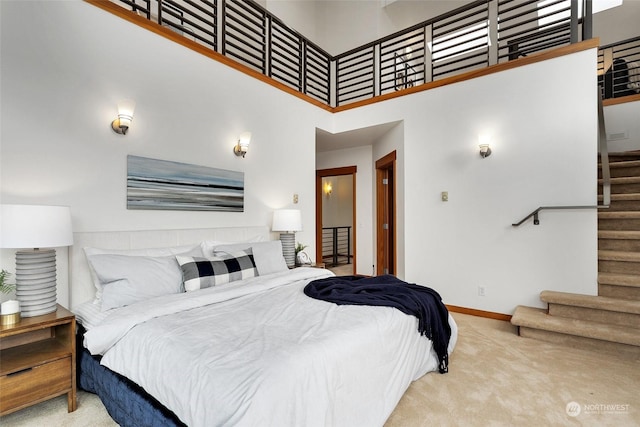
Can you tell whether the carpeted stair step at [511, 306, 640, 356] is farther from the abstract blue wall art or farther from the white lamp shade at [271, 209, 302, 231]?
the abstract blue wall art

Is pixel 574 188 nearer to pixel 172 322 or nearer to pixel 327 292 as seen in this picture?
pixel 327 292

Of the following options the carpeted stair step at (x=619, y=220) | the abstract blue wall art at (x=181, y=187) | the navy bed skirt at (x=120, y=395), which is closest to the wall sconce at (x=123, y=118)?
the abstract blue wall art at (x=181, y=187)

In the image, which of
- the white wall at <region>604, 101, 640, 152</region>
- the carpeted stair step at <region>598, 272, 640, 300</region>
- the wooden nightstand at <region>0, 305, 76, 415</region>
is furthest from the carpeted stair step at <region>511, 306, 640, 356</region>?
the wooden nightstand at <region>0, 305, 76, 415</region>

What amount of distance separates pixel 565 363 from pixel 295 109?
4012 mm

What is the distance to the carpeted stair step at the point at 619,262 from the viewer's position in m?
3.25

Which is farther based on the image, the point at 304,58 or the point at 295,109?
the point at 304,58

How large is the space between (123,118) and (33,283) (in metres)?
1.38

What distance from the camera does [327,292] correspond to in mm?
2447

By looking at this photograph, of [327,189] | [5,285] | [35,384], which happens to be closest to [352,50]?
[327,189]

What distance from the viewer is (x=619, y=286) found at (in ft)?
10.4

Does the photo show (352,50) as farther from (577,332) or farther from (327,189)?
(327,189)

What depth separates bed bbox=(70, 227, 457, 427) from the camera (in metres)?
1.31

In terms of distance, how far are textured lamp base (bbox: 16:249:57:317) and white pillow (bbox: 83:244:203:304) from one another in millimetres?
281

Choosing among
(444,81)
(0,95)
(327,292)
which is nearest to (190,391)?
(327,292)
